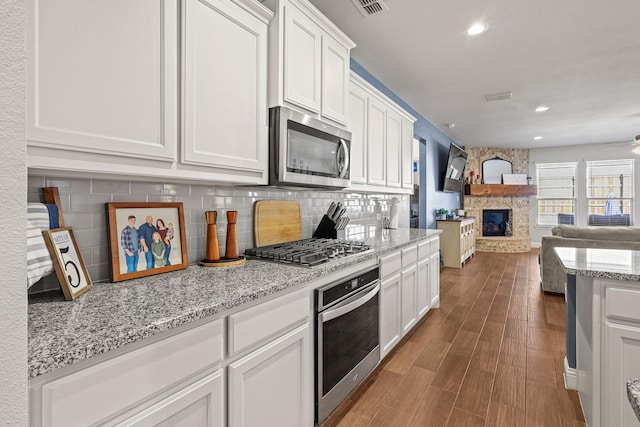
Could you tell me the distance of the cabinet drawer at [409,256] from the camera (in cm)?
264

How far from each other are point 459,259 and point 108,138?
5786mm

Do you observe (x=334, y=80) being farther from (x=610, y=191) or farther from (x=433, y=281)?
(x=610, y=191)

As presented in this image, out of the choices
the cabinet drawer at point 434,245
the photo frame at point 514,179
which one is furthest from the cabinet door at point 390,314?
the photo frame at point 514,179

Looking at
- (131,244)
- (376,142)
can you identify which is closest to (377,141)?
(376,142)

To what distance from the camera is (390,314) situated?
7.98 ft

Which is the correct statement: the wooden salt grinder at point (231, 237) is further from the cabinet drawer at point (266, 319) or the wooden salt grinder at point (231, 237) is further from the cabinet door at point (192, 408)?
the cabinet door at point (192, 408)

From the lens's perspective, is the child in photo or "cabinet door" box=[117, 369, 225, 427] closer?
"cabinet door" box=[117, 369, 225, 427]

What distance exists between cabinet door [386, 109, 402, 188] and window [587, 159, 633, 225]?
24.6ft

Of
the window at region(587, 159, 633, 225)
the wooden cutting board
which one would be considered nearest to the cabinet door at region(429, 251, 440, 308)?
the wooden cutting board

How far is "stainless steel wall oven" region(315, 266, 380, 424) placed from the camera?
1.63 metres

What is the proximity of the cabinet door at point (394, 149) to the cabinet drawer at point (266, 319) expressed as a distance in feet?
6.66

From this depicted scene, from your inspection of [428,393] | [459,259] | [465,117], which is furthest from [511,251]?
[428,393]

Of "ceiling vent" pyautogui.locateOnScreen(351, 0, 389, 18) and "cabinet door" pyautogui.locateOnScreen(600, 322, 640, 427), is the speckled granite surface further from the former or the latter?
"ceiling vent" pyautogui.locateOnScreen(351, 0, 389, 18)

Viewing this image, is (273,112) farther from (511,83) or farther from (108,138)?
(511,83)
